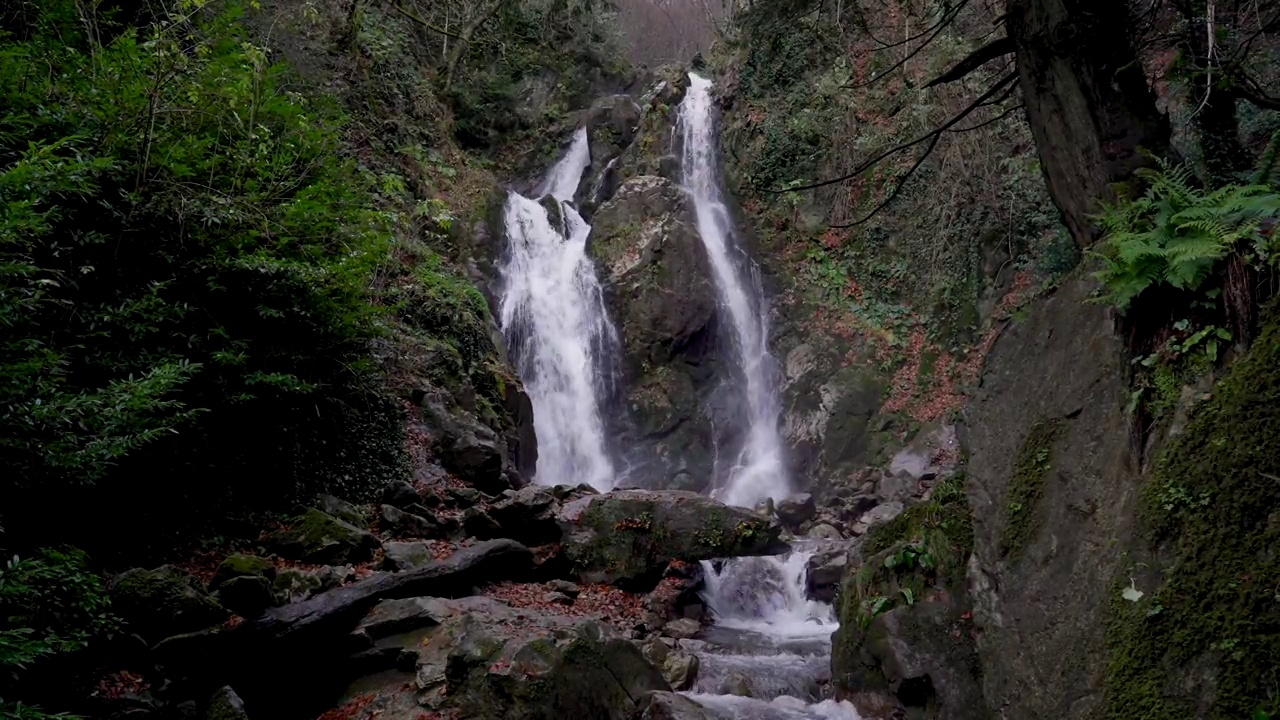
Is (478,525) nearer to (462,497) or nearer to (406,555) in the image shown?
(462,497)

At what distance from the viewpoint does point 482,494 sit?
922 cm

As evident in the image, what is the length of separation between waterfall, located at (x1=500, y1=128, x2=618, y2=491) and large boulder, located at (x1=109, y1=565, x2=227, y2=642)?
9.19 m

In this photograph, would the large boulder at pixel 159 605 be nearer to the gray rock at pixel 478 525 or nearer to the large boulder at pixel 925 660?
the gray rock at pixel 478 525

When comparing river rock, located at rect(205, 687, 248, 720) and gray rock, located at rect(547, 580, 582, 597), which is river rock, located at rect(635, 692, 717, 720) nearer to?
river rock, located at rect(205, 687, 248, 720)

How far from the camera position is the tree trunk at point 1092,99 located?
3932mm

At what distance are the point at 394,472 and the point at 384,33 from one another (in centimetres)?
1360

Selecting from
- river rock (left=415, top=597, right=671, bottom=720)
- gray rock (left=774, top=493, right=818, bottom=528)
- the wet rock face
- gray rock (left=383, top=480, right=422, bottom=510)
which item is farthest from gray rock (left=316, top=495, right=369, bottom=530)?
gray rock (left=774, top=493, right=818, bottom=528)

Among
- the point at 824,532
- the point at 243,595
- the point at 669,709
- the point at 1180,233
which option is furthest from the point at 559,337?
the point at 1180,233

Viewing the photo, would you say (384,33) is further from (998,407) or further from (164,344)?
(998,407)

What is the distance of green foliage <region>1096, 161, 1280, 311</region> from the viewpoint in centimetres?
292

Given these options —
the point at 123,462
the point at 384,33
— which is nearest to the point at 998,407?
the point at 123,462

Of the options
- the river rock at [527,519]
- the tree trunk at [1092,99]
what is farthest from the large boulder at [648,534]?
the tree trunk at [1092,99]

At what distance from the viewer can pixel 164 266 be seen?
5992 millimetres

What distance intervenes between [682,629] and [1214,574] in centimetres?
581
